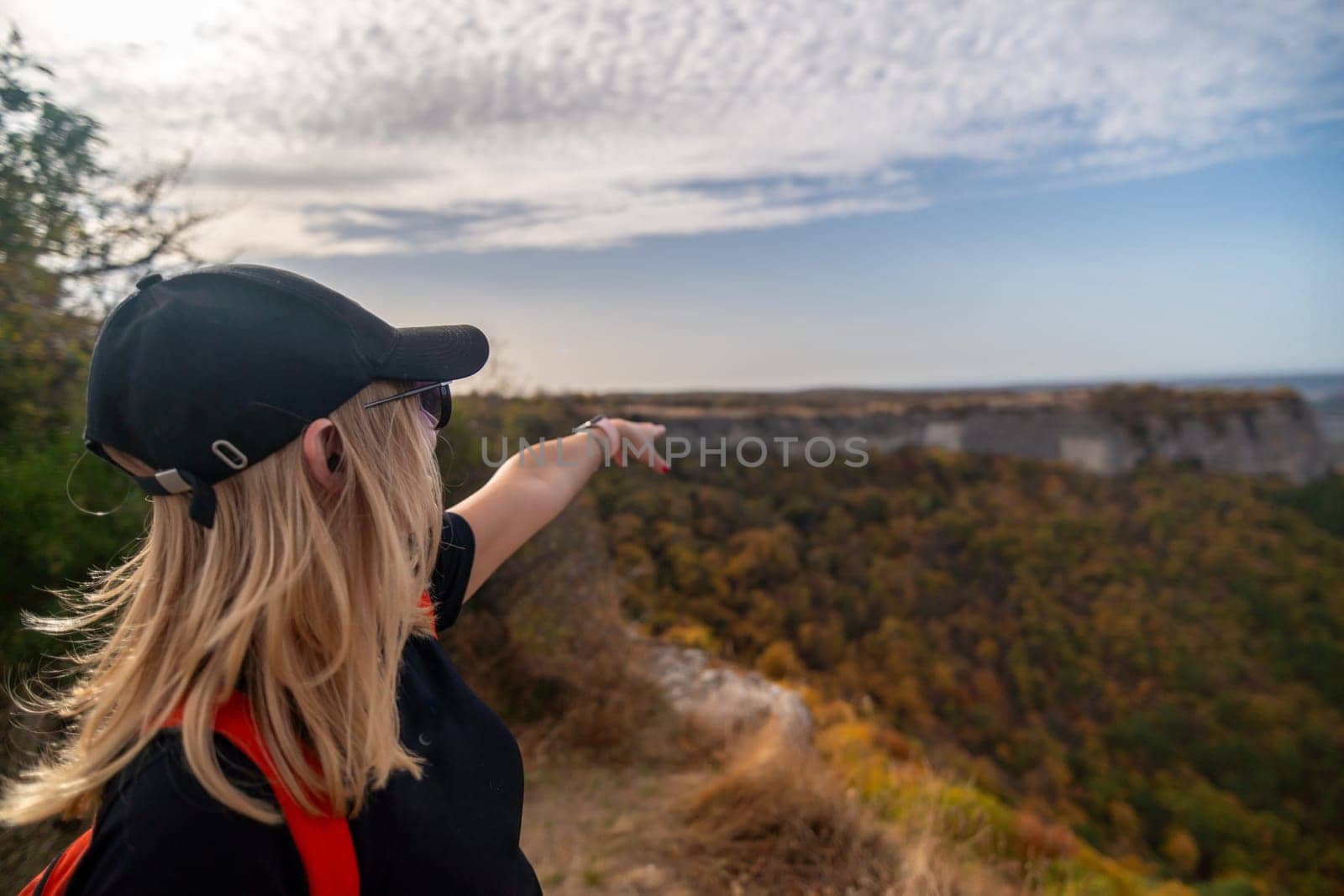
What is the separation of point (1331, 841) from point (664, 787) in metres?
24.8

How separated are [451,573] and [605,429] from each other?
66 centimetres

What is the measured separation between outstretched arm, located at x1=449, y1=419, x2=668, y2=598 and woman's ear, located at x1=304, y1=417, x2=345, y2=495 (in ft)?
1.68

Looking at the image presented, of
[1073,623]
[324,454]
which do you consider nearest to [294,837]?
[324,454]

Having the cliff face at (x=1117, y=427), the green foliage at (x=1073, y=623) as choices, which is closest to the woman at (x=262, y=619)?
the green foliage at (x=1073, y=623)

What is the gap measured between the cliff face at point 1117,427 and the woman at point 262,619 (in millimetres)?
22956

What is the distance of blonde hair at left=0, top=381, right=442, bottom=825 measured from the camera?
69cm

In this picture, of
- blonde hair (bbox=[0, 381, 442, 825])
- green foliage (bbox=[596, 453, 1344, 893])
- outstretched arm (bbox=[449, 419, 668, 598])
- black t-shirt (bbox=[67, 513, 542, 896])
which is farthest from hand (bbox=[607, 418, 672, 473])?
green foliage (bbox=[596, 453, 1344, 893])

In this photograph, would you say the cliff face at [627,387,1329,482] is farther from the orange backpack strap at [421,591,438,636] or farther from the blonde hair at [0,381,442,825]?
the blonde hair at [0,381,442,825]

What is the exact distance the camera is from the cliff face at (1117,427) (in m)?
28.3

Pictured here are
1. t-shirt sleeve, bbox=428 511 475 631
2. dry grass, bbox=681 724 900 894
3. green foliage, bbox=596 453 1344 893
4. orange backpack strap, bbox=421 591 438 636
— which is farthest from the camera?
green foliage, bbox=596 453 1344 893

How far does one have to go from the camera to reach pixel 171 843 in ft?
1.99

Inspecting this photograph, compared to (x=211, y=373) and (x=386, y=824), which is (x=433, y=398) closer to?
(x=211, y=373)

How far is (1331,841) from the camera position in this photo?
18750mm

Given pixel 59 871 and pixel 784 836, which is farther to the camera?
pixel 784 836
